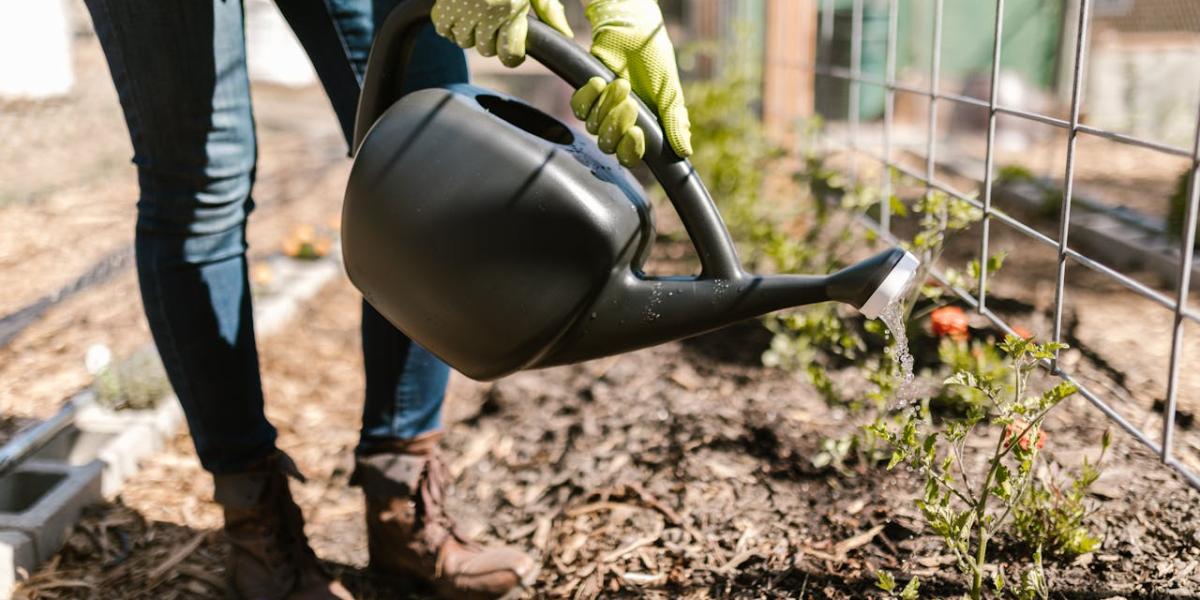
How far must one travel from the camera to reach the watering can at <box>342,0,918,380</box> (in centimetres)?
88

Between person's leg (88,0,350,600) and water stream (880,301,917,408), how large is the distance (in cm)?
72

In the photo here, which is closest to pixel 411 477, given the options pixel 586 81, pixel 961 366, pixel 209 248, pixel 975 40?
pixel 209 248

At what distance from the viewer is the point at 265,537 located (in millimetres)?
1230

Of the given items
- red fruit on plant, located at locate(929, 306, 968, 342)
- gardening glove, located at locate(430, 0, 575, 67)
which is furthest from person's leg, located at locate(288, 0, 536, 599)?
red fruit on plant, located at locate(929, 306, 968, 342)

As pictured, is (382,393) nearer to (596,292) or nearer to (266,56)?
(596,292)

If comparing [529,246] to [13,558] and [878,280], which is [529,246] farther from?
[13,558]

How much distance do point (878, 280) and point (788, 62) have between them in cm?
261

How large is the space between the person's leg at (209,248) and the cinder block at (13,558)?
31 cm

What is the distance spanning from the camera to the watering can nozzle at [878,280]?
85cm

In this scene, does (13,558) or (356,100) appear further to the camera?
(13,558)

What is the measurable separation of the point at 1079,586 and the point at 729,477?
52 cm

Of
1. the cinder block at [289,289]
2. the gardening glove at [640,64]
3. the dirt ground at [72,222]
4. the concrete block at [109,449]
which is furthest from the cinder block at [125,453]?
the gardening glove at [640,64]

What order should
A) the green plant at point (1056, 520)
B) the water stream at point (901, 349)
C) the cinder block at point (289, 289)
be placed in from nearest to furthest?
the water stream at point (901, 349) → the green plant at point (1056, 520) → the cinder block at point (289, 289)

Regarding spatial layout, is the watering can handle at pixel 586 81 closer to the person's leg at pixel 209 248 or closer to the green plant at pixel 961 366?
the person's leg at pixel 209 248
